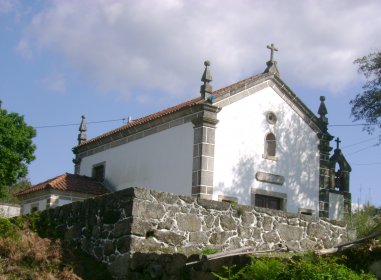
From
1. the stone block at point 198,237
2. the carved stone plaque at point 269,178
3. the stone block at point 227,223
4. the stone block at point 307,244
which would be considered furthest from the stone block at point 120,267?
the carved stone plaque at point 269,178

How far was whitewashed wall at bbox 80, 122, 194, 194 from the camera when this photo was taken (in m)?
22.0

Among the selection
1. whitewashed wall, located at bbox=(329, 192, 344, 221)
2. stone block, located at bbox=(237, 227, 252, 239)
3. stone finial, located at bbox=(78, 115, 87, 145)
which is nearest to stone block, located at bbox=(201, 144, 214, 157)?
whitewashed wall, located at bbox=(329, 192, 344, 221)

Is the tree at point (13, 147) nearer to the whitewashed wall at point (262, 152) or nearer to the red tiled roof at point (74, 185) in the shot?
the red tiled roof at point (74, 185)

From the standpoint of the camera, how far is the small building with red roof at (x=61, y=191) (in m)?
24.9

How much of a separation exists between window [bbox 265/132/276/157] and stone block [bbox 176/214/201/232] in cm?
1061

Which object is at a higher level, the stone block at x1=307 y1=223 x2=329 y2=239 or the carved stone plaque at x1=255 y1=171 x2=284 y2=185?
the carved stone plaque at x1=255 y1=171 x2=284 y2=185

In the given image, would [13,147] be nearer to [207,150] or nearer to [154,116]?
[154,116]

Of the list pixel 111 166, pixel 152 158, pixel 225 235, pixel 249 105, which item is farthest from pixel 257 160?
pixel 225 235

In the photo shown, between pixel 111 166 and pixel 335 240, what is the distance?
12703 millimetres

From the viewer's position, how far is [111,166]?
26.2 meters

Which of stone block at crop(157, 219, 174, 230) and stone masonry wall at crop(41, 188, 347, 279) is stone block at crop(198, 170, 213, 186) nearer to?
stone masonry wall at crop(41, 188, 347, 279)

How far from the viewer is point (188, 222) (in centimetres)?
1320

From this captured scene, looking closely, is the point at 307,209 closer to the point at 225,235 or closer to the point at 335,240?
the point at 335,240

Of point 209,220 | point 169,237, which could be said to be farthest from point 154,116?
point 169,237
